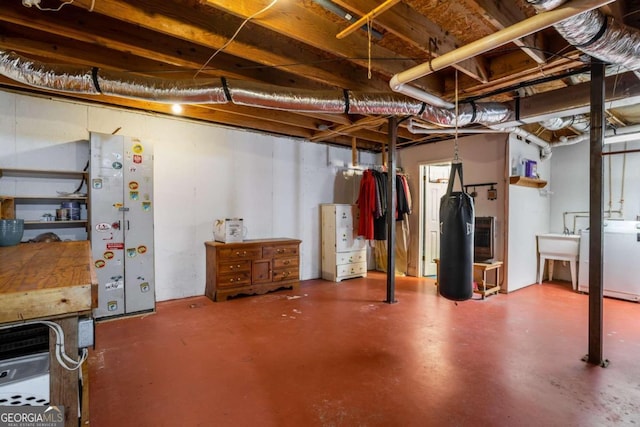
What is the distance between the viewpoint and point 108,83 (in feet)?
7.94

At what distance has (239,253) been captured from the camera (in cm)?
421

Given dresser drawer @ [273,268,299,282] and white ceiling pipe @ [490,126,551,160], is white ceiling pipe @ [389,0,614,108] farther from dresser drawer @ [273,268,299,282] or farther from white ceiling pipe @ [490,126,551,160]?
dresser drawer @ [273,268,299,282]

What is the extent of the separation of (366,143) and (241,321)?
4.19 m

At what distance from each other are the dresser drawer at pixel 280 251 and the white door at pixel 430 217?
2511 mm

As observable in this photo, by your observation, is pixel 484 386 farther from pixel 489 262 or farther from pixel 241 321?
pixel 489 262

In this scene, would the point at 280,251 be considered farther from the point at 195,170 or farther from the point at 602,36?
the point at 602,36

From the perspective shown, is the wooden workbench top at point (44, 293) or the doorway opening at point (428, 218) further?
the doorway opening at point (428, 218)

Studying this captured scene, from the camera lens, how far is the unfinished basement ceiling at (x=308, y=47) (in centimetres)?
207

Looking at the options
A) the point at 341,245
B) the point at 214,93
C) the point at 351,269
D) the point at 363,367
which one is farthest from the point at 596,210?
the point at 351,269

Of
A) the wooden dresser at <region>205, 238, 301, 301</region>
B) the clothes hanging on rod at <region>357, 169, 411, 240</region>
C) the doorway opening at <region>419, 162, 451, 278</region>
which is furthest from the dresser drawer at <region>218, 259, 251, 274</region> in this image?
the doorway opening at <region>419, 162, 451, 278</region>

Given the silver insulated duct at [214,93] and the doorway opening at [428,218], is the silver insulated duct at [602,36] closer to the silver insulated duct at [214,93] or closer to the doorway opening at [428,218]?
the silver insulated duct at [214,93]

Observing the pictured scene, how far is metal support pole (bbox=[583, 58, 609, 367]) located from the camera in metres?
2.50

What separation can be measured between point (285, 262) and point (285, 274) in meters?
0.18

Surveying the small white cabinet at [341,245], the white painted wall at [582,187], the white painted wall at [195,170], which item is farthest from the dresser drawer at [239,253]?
the white painted wall at [582,187]
